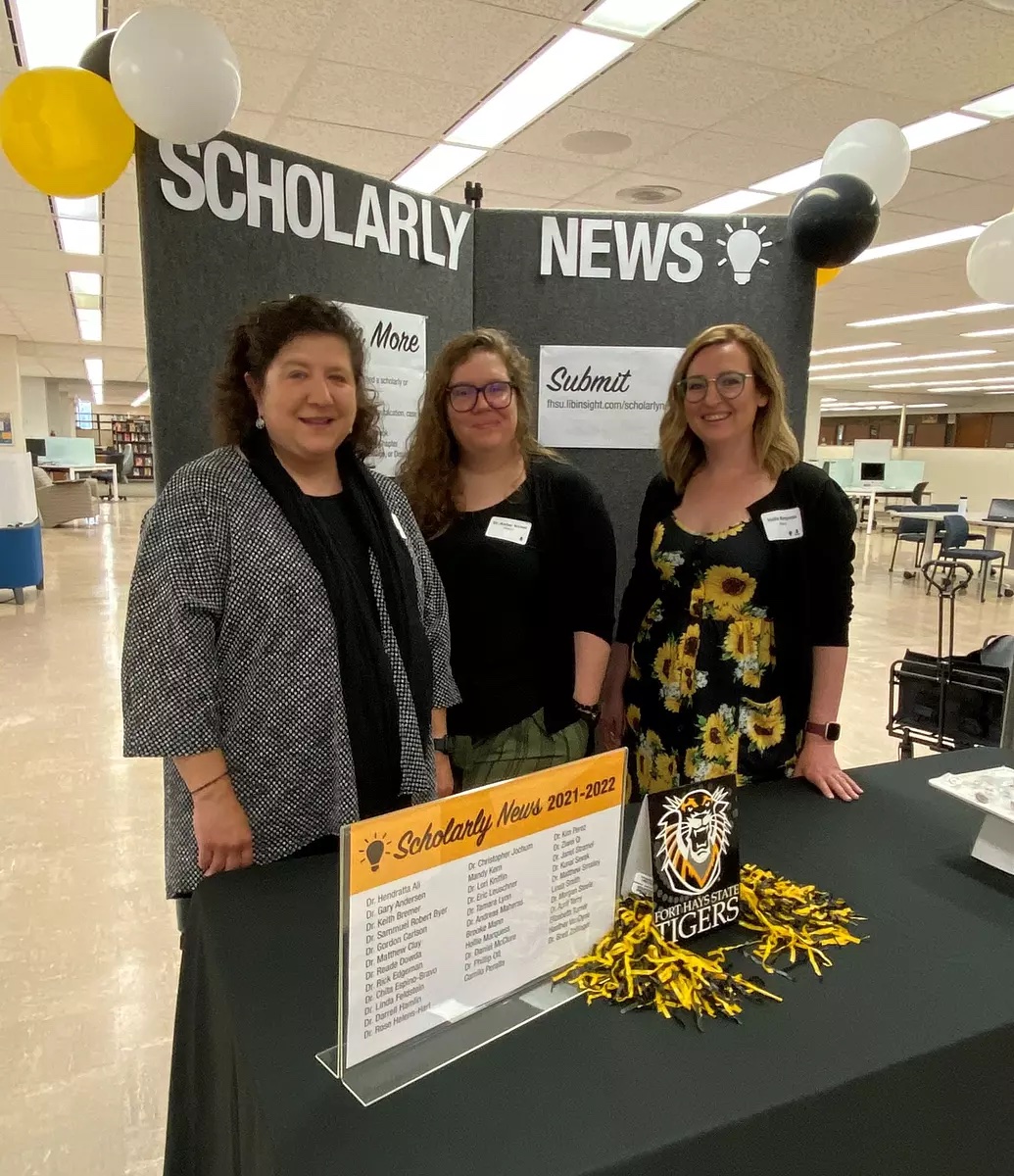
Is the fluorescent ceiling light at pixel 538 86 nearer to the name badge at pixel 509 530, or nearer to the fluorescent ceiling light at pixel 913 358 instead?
the name badge at pixel 509 530

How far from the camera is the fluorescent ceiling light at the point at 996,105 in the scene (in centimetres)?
348

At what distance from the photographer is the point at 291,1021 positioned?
0.77 m

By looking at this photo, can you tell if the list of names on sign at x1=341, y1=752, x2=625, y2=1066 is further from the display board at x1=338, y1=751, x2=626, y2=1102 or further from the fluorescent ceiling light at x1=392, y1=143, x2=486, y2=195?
the fluorescent ceiling light at x1=392, y1=143, x2=486, y2=195

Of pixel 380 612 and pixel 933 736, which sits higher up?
pixel 380 612

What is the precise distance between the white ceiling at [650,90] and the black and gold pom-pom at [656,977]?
3.06 meters

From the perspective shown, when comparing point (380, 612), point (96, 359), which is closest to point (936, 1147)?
point (380, 612)

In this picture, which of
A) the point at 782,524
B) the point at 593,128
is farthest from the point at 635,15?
the point at 782,524

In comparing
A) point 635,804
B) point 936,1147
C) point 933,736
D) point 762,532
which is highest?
point 762,532

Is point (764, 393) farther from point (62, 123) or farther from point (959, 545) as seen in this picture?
point (959, 545)

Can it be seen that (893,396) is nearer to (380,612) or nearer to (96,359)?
(96,359)

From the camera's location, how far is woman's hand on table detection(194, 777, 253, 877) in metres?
1.14

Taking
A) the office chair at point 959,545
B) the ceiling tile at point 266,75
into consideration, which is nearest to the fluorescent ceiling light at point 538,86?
the ceiling tile at point 266,75

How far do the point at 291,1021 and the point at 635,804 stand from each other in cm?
65

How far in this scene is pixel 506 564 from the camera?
59.4 inches
